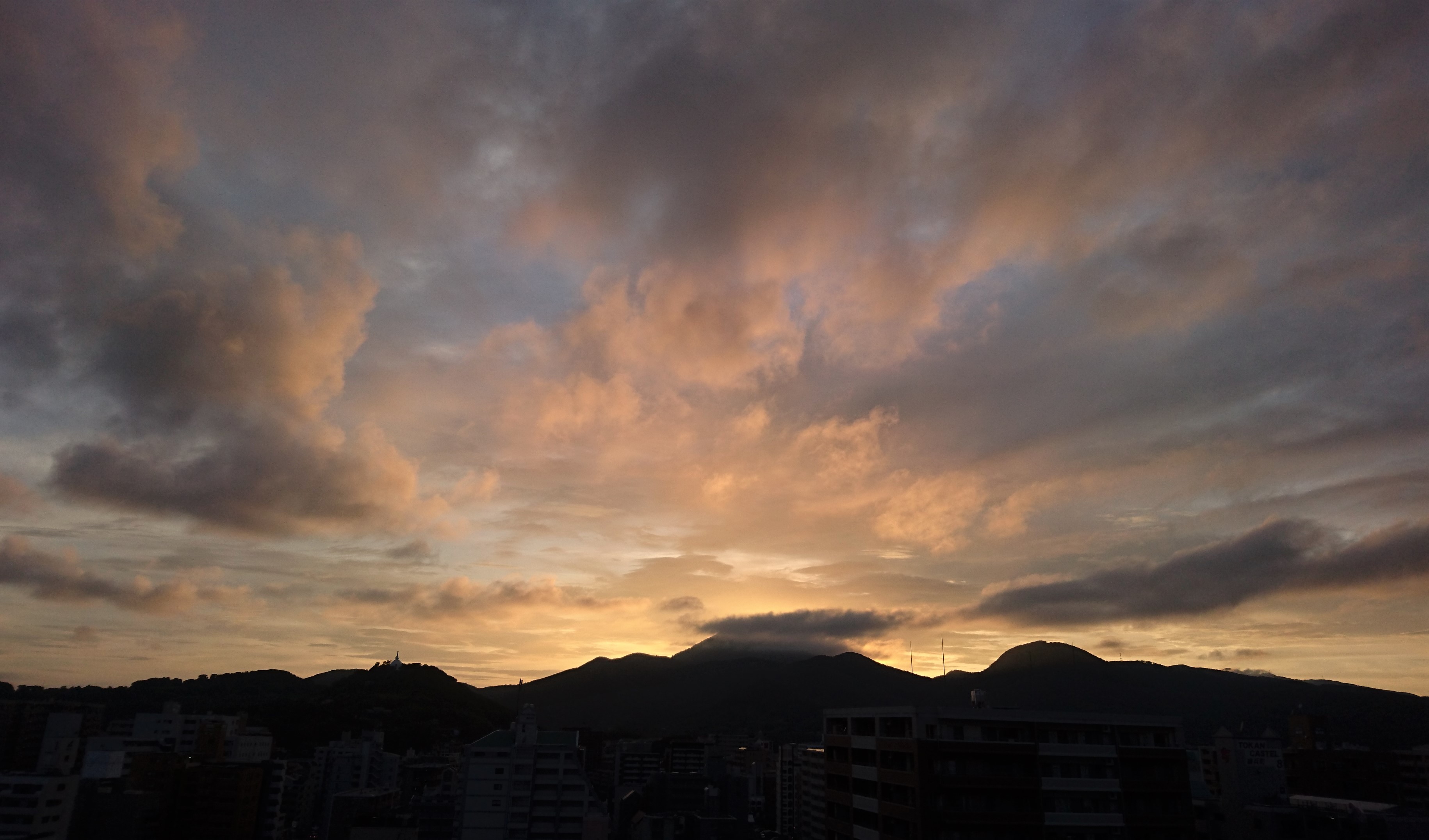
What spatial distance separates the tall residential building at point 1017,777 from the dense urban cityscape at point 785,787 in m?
0.15

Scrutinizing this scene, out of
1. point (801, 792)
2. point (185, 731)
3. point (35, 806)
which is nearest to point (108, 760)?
point (35, 806)

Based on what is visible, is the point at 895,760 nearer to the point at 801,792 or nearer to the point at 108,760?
the point at 801,792

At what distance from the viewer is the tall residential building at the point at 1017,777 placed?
62344 millimetres

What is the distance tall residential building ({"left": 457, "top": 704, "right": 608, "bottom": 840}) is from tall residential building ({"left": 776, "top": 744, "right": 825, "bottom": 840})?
56118 millimetres

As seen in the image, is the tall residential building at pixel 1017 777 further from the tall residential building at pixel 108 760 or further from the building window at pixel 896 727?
the tall residential building at pixel 108 760

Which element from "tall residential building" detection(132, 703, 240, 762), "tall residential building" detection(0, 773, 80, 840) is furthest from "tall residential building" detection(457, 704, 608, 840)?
"tall residential building" detection(132, 703, 240, 762)

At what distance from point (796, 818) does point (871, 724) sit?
372 feet

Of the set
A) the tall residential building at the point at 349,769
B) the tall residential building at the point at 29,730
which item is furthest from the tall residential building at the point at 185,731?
the tall residential building at the point at 349,769

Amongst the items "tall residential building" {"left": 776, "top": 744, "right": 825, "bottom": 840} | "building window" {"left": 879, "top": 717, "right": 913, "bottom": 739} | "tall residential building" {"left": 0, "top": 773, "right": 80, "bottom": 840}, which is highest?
"building window" {"left": 879, "top": 717, "right": 913, "bottom": 739}

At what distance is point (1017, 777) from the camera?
63938mm

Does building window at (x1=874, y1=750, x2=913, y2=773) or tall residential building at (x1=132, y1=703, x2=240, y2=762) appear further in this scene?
tall residential building at (x1=132, y1=703, x2=240, y2=762)

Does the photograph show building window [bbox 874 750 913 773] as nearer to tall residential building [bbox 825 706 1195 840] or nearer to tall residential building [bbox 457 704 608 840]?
tall residential building [bbox 825 706 1195 840]

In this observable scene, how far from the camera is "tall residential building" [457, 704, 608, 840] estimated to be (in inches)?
3612

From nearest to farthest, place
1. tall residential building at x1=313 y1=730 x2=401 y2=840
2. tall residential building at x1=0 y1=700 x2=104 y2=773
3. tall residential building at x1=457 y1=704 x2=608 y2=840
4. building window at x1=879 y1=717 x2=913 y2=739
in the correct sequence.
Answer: building window at x1=879 y1=717 x2=913 y2=739 < tall residential building at x1=457 y1=704 x2=608 y2=840 < tall residential building at x1=0 y1=700 x2=104 y2=773 < tall residential building at x1=313 y1=730 x2=401 y2=840
